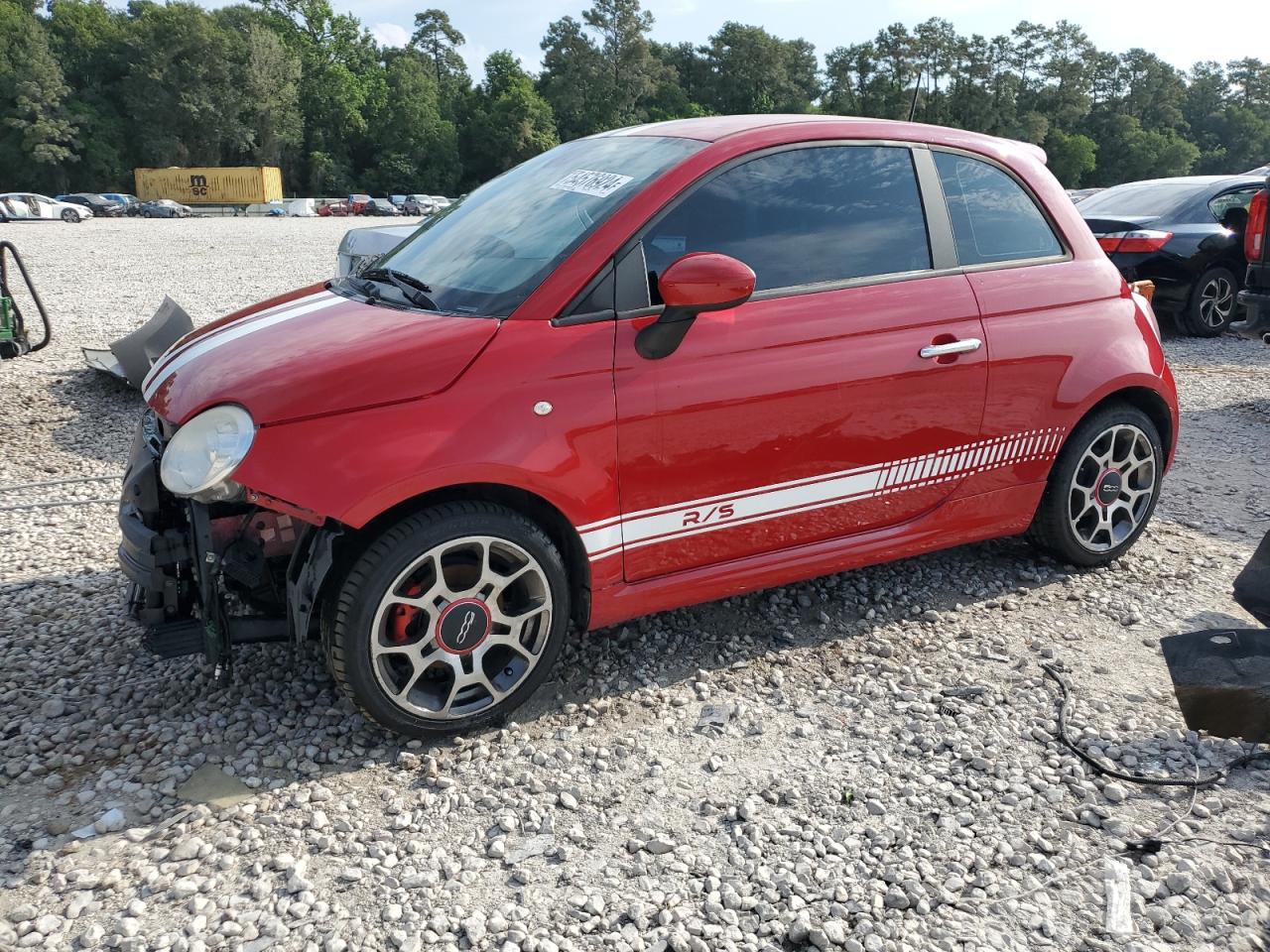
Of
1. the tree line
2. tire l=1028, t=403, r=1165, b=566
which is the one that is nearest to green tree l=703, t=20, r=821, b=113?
the tree line

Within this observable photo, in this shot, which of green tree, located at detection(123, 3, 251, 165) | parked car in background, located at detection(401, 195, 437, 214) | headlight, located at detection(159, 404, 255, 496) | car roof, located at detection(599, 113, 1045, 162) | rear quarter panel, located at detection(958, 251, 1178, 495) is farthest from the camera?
green tree, located at detection(123, 3, 251, 165)

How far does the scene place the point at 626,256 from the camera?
126 inches

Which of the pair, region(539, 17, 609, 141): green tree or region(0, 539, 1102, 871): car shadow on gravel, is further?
region(539, 17, 609, 141): green tree

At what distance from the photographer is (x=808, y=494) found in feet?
11.7

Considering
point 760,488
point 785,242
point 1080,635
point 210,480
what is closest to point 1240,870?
point 1080,635

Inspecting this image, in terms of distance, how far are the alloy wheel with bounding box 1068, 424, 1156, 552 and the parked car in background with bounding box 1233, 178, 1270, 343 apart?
412 cm

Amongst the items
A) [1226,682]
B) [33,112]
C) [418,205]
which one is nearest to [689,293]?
[1226,682]

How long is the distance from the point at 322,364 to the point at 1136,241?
31.0 feet

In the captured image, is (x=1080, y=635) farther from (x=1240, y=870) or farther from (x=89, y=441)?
(x=89, y=441)

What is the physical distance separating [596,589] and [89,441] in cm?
464

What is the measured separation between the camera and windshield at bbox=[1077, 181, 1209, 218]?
10.5m

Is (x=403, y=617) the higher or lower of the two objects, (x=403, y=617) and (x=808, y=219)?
the lower

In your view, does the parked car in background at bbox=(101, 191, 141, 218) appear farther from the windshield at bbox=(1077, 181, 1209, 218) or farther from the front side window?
the front side window

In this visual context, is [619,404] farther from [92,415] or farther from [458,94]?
[458,94]
